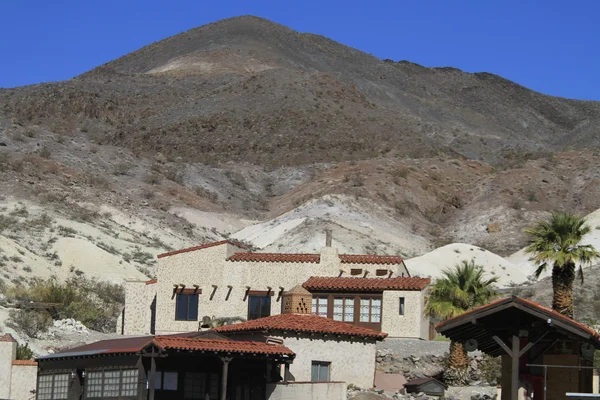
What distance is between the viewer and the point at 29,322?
5116cm

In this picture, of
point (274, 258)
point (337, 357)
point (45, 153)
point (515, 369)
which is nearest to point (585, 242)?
point (274, 258)

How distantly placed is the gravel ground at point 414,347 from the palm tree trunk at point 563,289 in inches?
174

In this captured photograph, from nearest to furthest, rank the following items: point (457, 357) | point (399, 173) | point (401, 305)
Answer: point (457, 357) → point (401, 305) → point (399, 173)

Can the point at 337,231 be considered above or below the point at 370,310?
above

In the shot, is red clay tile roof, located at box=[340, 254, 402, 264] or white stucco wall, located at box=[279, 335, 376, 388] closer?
white stucco wall, located at box=[279, 335, 376, 388]

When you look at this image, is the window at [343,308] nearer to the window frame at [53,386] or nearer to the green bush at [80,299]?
the green bush at [80,299]

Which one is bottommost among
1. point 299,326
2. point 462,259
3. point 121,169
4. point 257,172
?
point 299,326

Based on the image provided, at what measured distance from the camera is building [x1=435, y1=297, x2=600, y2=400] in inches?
1054

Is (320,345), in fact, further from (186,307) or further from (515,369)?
(515,369)

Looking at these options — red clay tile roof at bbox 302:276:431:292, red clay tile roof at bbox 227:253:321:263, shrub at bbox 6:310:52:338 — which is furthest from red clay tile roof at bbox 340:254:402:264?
shrub at bbox 6:310:52:338

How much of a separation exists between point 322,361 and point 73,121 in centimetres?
11352

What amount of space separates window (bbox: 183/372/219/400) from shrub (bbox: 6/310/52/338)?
14.1 m

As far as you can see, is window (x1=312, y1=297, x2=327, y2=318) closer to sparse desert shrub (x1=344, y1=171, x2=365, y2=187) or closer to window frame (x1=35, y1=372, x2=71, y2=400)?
Answer: window frame (x1=35, y1=372, x2=71, y2=400)

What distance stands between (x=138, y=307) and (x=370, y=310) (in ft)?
35.2
